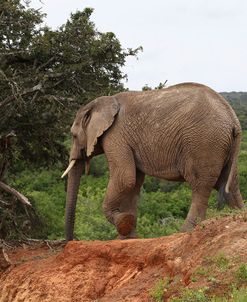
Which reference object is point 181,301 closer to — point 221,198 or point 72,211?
point 221,198

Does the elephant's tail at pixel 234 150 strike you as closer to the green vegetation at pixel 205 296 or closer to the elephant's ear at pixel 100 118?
the elephant's ear at pixel 100 118

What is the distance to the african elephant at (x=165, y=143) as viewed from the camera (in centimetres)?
880

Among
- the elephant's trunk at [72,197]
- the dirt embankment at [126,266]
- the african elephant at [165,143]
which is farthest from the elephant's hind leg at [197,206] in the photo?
the elephant's trunk at [72,197]

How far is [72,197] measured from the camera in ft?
34.5

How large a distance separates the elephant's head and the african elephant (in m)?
0.01

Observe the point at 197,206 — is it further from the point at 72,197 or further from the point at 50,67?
the point at 50,67

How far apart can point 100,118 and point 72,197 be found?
4.67ft

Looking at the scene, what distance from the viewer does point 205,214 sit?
9.09 m

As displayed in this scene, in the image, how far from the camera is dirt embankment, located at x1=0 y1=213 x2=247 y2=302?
6.20 m

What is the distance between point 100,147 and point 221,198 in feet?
6.90

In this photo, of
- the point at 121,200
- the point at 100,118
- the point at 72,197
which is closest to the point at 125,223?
the point at 121,200

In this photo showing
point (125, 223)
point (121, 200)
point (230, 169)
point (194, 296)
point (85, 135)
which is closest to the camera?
point (194, 296)

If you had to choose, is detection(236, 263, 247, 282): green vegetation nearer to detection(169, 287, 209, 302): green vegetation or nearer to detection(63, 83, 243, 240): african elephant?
detection(169, 287, 209, 302): green vegetation

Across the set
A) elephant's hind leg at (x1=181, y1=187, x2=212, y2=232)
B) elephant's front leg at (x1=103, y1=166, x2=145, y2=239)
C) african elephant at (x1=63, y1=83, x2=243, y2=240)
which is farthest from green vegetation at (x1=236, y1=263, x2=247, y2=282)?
elephant's front leg at (x1=103, y1=166, x2=145, y2=239)
